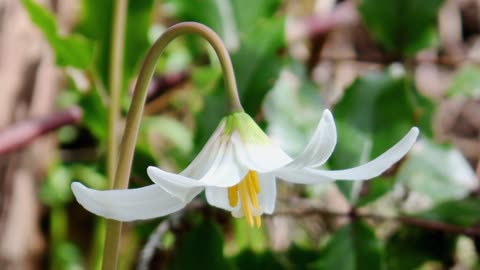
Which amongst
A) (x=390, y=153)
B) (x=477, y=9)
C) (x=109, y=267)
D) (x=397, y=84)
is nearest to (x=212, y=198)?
(x=109, y=267)

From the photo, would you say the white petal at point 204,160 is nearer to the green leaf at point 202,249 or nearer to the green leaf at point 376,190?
the green leaf at point 202,249

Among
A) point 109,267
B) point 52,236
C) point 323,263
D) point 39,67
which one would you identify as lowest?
point 52,236

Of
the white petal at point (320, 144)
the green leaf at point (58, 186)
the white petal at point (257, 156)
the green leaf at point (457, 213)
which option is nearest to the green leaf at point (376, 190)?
the green leaf at point (457, 213)

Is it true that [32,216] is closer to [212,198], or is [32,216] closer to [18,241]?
[18,241]

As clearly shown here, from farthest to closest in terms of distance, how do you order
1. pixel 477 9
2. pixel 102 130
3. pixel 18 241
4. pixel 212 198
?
1. pixel 477 9
2. pixel 18 241
3. pixel 102 130
4. pixel 212 198

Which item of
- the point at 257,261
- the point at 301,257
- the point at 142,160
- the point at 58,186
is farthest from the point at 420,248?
the point at 58,186

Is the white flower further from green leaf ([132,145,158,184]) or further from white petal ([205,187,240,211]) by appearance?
green leaf ([132,145,158,184])

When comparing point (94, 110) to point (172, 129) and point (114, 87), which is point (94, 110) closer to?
point (114, 87)
